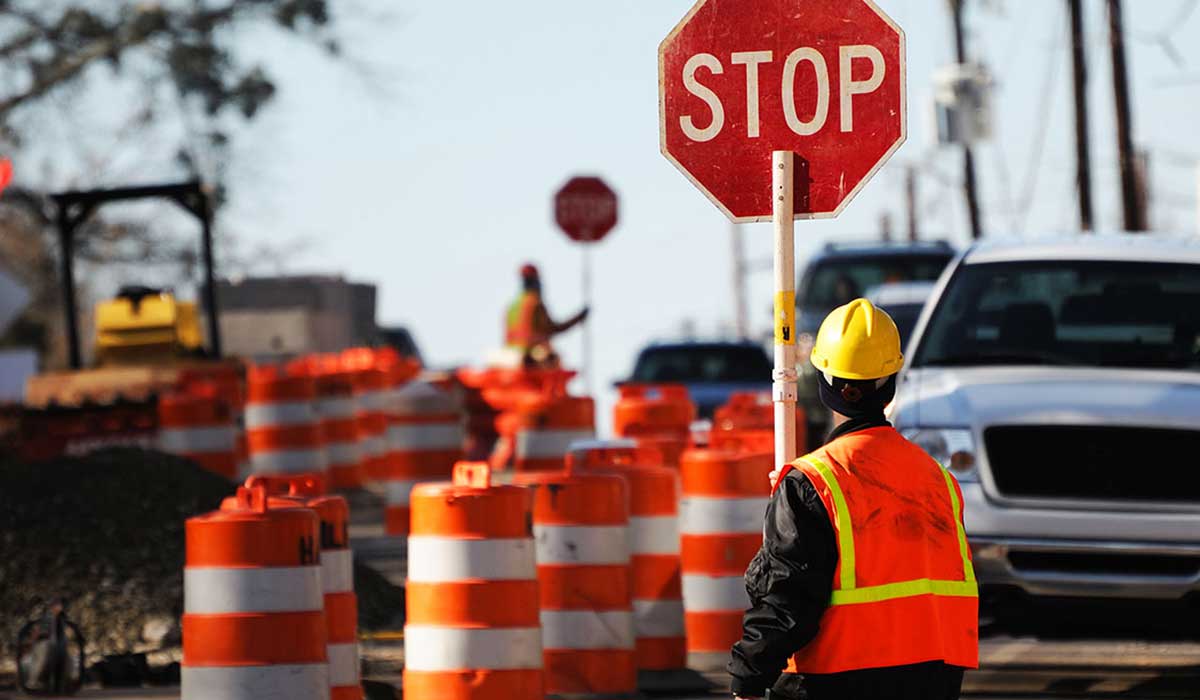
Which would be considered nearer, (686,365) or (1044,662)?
(1044,662)

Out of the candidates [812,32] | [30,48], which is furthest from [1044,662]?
[30,48]

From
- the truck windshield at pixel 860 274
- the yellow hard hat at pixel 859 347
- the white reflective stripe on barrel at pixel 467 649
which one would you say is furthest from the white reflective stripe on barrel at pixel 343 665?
the truck windshield at pixel 860 274

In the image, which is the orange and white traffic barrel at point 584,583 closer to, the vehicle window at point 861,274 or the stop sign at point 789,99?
the stop sign at point 789,99

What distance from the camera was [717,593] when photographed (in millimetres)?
12016

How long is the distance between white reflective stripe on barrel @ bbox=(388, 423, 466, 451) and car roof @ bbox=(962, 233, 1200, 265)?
703 cm

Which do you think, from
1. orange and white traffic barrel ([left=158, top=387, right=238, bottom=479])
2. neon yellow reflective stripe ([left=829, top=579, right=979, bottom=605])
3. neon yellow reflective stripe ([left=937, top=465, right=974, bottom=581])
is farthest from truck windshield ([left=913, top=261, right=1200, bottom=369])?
orange and white traffic barrel ([left=158, top=387, right=238, bottom=479])

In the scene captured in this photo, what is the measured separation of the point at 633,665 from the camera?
11.4m

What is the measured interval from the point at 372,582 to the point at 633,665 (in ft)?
10.9

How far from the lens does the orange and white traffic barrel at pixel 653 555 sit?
12.1 metres

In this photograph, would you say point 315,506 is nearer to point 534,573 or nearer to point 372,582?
point 534,573

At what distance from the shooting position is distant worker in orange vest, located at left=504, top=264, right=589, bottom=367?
24.0 meters

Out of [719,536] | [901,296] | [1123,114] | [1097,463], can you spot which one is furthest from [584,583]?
[1123,114]

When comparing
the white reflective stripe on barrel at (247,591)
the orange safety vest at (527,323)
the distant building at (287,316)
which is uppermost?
the distant building at (287,316)

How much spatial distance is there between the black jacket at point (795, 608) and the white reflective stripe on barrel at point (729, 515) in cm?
543
